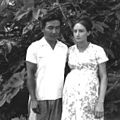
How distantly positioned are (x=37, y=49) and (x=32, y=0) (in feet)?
3.39

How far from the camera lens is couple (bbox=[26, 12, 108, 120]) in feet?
A: 10.2

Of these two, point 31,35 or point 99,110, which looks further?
point 31,35

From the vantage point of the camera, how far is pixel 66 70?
11.2 ft

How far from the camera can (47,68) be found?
3180 mm

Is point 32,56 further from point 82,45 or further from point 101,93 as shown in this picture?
point 101,93

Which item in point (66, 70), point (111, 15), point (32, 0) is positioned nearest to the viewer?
point (66, 70)

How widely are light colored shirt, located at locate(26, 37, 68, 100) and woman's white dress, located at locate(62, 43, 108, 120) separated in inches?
4.0

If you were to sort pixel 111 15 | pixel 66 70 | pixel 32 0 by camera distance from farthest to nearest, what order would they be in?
pixel 111 15
pixel 32 0
pixel 66 70

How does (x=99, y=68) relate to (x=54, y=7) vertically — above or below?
below

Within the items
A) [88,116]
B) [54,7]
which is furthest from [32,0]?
[88,116]

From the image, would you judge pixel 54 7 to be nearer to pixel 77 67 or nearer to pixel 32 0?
pixel 32 0

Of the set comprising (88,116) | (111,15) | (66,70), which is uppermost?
(111,15)

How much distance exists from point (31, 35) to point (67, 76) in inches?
53.8

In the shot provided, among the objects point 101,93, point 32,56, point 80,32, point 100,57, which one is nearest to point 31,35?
point 32,56
